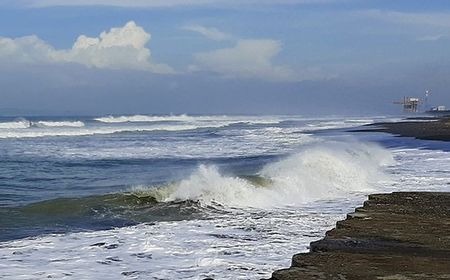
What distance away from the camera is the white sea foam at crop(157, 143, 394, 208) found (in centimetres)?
1421

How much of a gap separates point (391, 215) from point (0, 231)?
7.08 m

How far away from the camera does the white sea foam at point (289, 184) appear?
14.2 meters

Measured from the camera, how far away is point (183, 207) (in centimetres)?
1330

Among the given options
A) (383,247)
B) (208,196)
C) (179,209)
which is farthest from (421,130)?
(383,247)

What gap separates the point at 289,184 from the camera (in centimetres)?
1559

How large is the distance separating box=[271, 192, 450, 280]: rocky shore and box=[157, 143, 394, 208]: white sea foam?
7366 mm

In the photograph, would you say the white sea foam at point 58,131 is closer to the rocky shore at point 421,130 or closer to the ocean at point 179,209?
the rocky shore at point 421,130

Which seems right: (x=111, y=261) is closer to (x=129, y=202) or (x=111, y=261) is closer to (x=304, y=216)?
(x=304, y=216)

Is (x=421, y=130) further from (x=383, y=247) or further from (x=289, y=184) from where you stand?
(x=383, y=247)

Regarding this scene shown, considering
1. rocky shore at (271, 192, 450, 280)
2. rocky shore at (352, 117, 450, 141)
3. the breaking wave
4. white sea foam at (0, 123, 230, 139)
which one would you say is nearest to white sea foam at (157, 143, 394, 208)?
the breaking wave

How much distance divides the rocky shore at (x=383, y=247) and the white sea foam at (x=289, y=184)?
737 cm

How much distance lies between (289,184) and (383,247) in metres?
10.8

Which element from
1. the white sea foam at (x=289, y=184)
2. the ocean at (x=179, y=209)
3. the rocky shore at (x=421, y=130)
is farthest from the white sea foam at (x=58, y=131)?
the white sea foam at (x=289, y=184)

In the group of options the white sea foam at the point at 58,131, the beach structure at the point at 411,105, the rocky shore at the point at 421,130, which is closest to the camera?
the rocky shore at the point at 421,130
